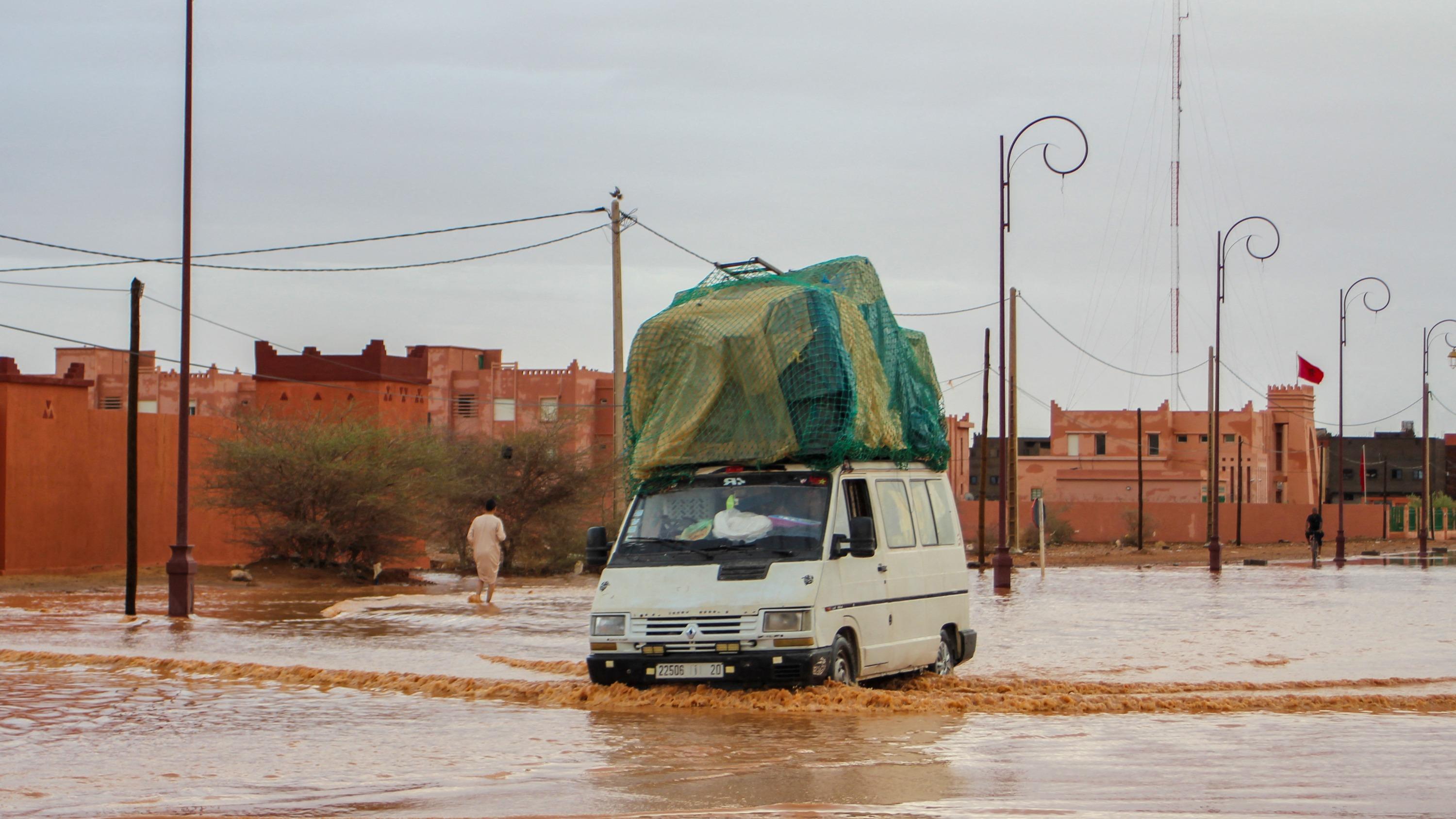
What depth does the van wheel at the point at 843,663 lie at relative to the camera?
11898mm

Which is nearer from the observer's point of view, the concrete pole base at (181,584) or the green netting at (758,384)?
the green netting at (758,384)

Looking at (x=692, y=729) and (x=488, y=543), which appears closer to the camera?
(x=692, y=729)

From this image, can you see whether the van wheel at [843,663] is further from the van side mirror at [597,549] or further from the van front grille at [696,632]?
the van side mirror at [597,549]

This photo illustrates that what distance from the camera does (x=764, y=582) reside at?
11.8 m

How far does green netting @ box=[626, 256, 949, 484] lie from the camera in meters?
12.7

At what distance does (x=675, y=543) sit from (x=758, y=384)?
1.52 m

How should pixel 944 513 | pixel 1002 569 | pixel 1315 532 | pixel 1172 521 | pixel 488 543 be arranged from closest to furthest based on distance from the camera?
pixel 944 513, pixel 488 543, pixel 1002 569, pixel 1315 532, pixel 1172 521

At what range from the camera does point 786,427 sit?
12742 mm

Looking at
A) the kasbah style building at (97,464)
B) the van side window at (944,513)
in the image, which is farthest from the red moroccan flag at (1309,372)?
the van side window at (944,513)

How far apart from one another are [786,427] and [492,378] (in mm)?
75007

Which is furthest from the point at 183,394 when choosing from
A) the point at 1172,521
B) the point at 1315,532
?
the point at 1172,521

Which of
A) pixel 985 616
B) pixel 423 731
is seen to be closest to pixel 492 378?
pixel 985 616

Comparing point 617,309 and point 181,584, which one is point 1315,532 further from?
point 181,584

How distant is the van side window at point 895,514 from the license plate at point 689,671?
212 cm
